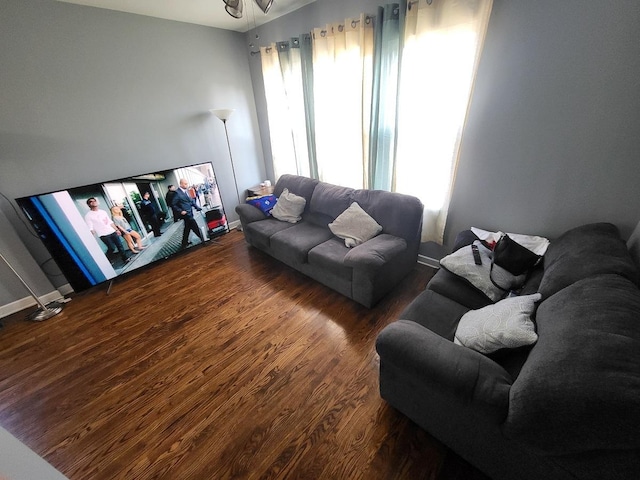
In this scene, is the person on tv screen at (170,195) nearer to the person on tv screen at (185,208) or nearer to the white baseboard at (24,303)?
the person on tv screen at (185,208)

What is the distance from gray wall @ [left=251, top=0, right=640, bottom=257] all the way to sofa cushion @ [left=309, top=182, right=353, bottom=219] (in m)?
1.09

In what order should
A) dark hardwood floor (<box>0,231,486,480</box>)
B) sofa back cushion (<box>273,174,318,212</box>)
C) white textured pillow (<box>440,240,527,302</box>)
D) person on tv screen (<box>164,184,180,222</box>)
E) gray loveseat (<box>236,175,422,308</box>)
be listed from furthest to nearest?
sofa back cushion (<box>273,174,318,212</box>)
person on tv screen (<box>164,184,180,222</box>)
gray loveseat (<box>236,175,422,308</box>)
white textured pillow (<box>440,240,527,302</box>)
dark hardwood floor (<box>0,231,486,480</box>)

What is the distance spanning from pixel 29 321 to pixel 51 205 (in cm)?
110

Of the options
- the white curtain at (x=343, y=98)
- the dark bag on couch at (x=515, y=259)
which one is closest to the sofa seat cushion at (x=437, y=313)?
the dark bag on couch at (x=515, y=259)

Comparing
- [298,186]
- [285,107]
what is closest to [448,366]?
[298,186]

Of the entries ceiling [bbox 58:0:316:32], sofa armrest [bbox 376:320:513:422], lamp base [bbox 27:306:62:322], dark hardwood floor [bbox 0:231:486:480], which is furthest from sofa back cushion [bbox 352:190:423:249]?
lamp base [bbox 27:306:62:322]

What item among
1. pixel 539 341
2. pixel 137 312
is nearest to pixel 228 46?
pixel 137 312

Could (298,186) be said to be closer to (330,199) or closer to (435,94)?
(330,199)

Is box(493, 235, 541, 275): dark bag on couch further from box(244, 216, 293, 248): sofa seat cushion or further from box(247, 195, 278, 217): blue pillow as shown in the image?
box(247, 195, 278, 217): blue pillow

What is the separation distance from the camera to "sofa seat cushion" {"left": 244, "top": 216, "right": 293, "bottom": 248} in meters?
2.78

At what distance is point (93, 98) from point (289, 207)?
86.5 inches

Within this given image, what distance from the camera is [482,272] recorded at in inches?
62.4

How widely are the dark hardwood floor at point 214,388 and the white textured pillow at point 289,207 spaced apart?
84 centimetres

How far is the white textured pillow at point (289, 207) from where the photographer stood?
2.95m
